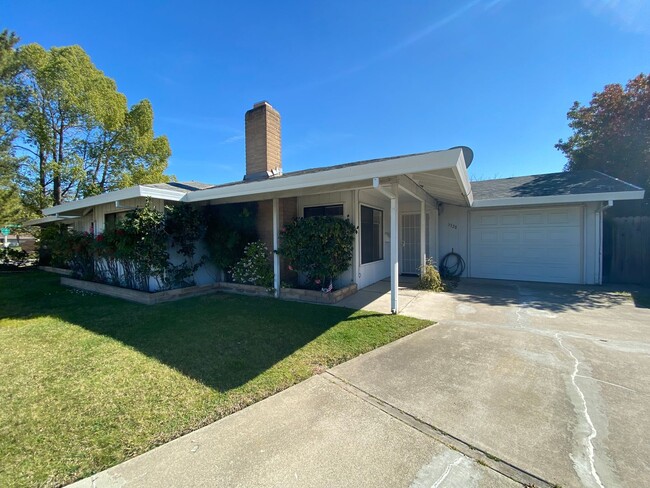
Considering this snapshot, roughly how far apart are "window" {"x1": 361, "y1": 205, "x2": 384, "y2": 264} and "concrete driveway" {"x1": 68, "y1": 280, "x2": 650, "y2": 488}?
405cm

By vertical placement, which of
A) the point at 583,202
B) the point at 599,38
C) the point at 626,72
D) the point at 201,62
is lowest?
the point at 583,202

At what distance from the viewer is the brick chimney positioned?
8547 millimetres

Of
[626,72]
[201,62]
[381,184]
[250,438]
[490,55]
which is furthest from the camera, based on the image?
[626,72]

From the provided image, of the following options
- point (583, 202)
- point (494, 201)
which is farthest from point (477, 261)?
point (583, 202)

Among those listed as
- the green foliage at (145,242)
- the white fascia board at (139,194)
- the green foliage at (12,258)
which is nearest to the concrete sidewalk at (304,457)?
the green foliage at (145,242)

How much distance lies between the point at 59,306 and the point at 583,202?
14190mm

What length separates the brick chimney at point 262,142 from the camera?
28.0 ft

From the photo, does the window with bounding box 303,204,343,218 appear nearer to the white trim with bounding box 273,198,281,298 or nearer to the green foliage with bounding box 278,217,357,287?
the green foliage with bounding box 278,217,357,287

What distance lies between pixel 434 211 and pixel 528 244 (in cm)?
311

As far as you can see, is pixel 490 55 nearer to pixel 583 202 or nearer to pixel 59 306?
pixel 583 202

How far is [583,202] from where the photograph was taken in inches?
325

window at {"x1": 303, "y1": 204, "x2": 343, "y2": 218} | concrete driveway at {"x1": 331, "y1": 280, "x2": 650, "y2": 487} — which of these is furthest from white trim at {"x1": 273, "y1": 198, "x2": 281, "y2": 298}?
concrete driveway at {"x1": 331, "y1": 280, "x2": 650, "y2": 487}

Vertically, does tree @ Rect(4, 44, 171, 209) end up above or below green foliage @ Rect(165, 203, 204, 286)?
above

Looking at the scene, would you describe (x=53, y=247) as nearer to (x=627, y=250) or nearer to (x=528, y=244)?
(x=528, y=244)
